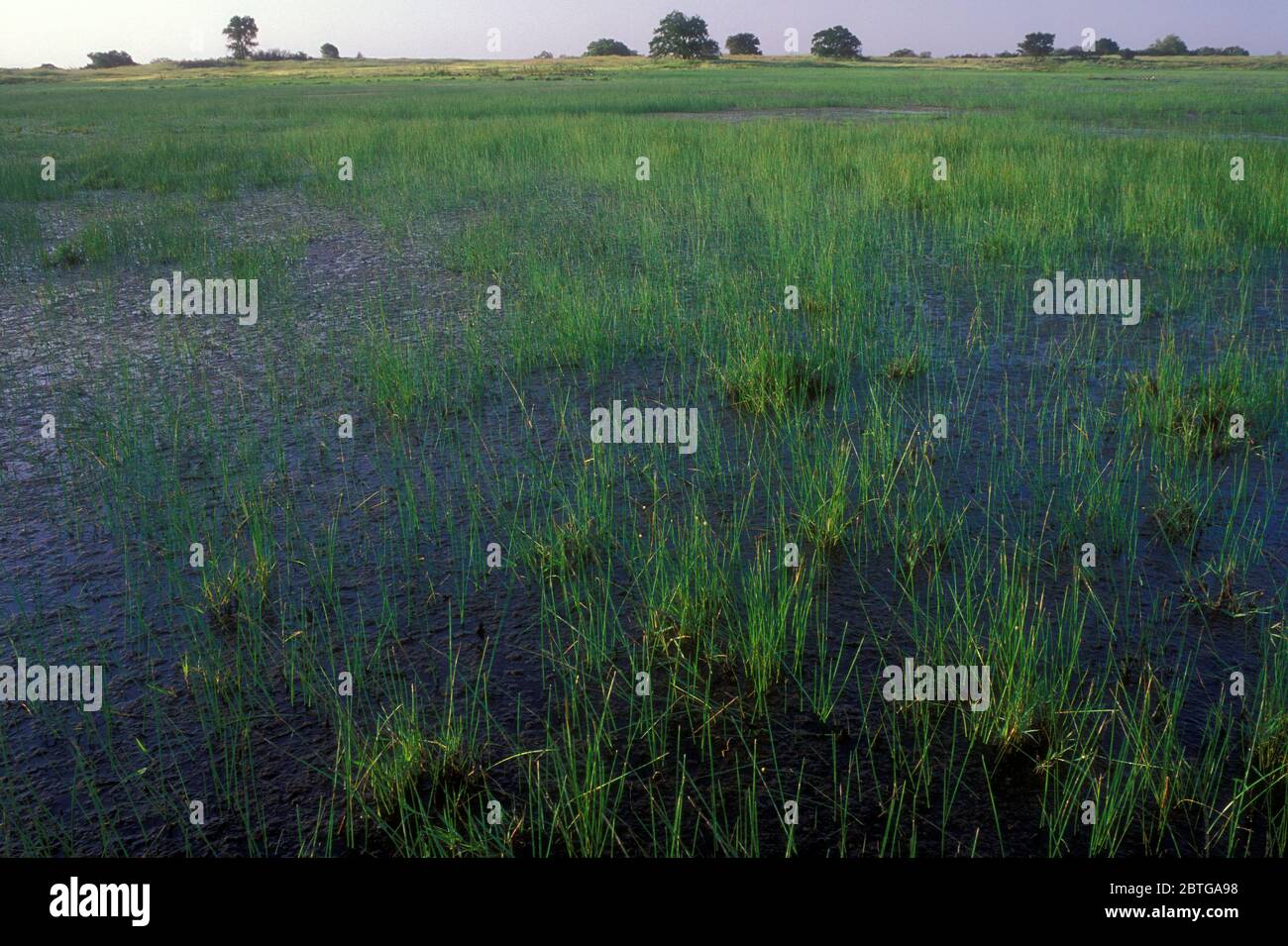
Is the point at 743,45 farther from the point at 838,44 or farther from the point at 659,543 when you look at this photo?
the point at 659,543

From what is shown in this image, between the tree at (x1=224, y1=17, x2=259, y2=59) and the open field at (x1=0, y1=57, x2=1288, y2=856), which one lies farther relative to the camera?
the tree at (x1=224, y1=17, x2=259, y2=59)

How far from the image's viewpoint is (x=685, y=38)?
83.7 meters

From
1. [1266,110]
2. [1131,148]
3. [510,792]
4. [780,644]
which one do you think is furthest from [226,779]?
[1266,110]

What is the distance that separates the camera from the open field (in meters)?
2.39

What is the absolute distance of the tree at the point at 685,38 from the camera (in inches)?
3295

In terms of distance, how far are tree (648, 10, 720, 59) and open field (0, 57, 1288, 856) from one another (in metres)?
83.5

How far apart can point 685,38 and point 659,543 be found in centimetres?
9026

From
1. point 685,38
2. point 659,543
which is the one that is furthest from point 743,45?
point 659,543

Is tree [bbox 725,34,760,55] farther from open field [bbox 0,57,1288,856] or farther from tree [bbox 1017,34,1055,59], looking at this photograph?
open field [bbox 0,57,1288,856]

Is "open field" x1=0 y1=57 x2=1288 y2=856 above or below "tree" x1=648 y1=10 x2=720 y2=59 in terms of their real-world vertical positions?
below

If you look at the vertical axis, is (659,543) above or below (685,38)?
below

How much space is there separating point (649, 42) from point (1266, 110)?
75559 mm

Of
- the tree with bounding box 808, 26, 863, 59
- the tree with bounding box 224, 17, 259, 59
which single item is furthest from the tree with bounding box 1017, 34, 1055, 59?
the tree with bounding box 224, 17, 259, 59
